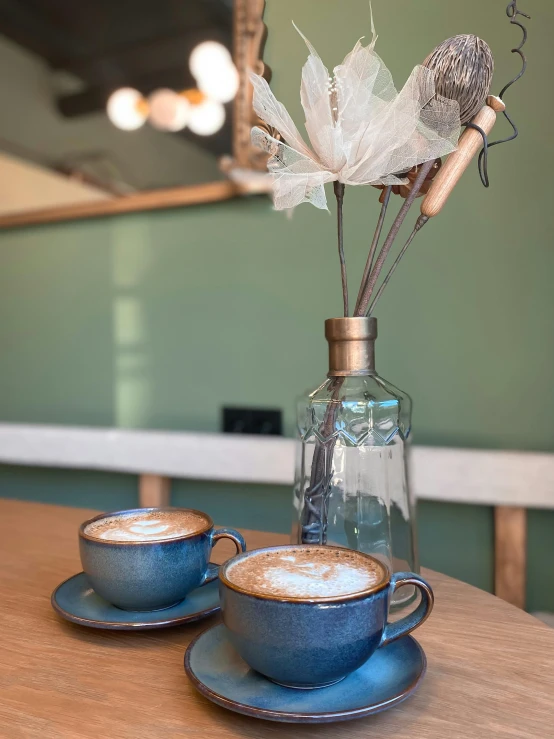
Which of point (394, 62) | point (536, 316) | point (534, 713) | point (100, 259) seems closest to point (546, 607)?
point (536, 316)

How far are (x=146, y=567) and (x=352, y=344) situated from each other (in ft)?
0.89

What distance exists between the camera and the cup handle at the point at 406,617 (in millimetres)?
431

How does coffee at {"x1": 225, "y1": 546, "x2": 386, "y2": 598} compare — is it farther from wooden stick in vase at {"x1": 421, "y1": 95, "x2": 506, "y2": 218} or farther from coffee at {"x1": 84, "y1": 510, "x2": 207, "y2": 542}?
wooden stick in vase at {"x1": 421, "y1": 95, "x2": 506, "y2": 218}

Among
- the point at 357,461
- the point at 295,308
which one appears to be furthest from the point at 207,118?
the point at 357,461

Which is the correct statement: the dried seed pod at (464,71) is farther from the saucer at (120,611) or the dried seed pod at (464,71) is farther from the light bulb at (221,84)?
the light bulb at (221,84)

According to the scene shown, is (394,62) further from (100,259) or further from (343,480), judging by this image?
(343,480)

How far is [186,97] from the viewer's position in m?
1.34

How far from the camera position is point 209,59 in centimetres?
130

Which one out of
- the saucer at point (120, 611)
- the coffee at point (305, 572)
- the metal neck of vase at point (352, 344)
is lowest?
the saucer at point (120, 611)

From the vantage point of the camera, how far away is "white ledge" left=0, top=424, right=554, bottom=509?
3.36 ft

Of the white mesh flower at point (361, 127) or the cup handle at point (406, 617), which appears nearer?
the cup handle at point (406, 617)

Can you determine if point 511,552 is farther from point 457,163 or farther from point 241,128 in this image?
point 241,128

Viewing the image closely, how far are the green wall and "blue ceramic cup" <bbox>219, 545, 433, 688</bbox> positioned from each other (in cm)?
77

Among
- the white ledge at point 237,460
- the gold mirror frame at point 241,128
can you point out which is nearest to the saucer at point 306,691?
the white ledge at point 237,460
